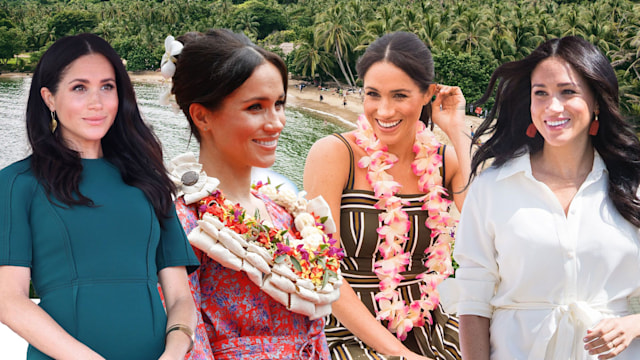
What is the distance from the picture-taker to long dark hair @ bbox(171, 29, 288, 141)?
2486 mm

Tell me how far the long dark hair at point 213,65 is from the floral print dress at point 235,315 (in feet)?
1.37

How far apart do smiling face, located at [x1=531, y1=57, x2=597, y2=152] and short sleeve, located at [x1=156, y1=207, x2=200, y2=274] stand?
144 cm

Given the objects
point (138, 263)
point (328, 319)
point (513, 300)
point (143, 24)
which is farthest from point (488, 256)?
point (143, 24)

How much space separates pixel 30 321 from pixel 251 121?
1.10m

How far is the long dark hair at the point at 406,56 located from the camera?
331 cm

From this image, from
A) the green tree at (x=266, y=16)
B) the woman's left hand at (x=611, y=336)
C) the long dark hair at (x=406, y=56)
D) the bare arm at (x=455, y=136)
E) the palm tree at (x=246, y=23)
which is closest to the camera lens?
the woman's left hand at (x=611, y=336)

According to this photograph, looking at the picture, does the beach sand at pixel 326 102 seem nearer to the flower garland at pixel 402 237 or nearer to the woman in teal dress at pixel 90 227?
the flower garland at pixel 402 237

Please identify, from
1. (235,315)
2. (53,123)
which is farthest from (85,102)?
(235,315)

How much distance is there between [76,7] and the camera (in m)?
71.9

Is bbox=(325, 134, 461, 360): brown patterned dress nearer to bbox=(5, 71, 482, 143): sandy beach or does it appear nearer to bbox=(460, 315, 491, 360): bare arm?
bbox=(460, 315, 491, 360): bare arm

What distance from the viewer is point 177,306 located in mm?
2135

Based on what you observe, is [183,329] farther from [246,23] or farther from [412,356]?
[246,23]

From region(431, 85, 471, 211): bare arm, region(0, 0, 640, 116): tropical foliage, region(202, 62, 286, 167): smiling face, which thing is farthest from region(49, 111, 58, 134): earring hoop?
region(0, 0, 640, 116): tropical foliage

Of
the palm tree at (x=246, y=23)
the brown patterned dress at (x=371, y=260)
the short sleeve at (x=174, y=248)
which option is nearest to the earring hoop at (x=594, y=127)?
the brown patterned dress at (x=371, y=260)
